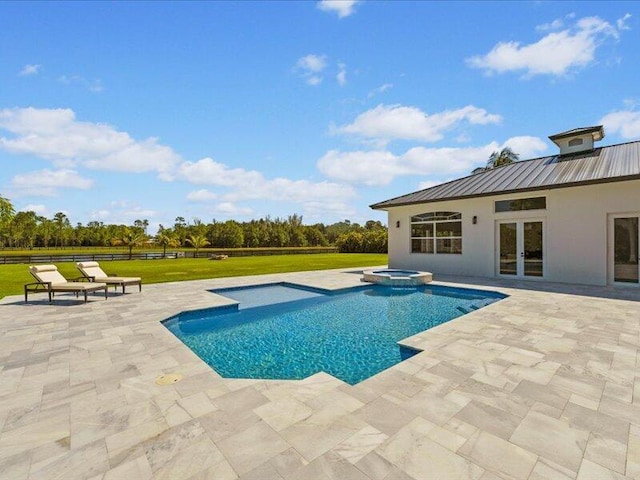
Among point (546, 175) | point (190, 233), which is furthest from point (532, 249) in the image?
point (190, 233)

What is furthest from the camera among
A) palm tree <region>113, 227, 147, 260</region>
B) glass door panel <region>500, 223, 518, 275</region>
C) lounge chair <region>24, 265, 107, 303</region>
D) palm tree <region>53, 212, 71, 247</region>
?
palm tree <region>53, 212, 71, 247</region>

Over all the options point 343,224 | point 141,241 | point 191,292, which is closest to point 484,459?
point 191,292

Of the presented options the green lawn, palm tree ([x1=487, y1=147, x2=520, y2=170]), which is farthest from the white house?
palm tree ([x1=487, y1=147, x2=520, y2=170])

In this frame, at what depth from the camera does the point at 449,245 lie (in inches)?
560

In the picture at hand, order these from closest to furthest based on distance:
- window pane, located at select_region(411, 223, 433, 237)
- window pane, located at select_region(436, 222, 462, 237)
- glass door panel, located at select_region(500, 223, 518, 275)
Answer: glass door panel, located at select_region(500, 223, 518, 275) < window pane, located at select_region(436, 222, 462, 237) < window pane, located at select_region(411, 223, 433, 237)

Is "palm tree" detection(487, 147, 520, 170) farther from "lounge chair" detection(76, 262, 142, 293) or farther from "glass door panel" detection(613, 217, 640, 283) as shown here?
"lounge chair" detection(76, 262, 142, 293)

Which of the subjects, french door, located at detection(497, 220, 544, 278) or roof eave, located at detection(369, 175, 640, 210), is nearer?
roof eave, located at detection(369, 175, 640, 210)

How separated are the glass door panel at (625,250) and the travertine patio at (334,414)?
6.63 metres

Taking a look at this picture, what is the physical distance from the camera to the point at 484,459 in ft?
7.89

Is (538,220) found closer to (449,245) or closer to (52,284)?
(449,245)

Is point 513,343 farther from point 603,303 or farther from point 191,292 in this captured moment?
point 191,292

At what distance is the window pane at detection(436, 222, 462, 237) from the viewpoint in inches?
544

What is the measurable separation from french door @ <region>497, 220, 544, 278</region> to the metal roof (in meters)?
1.45

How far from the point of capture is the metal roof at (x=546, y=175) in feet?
33.7
